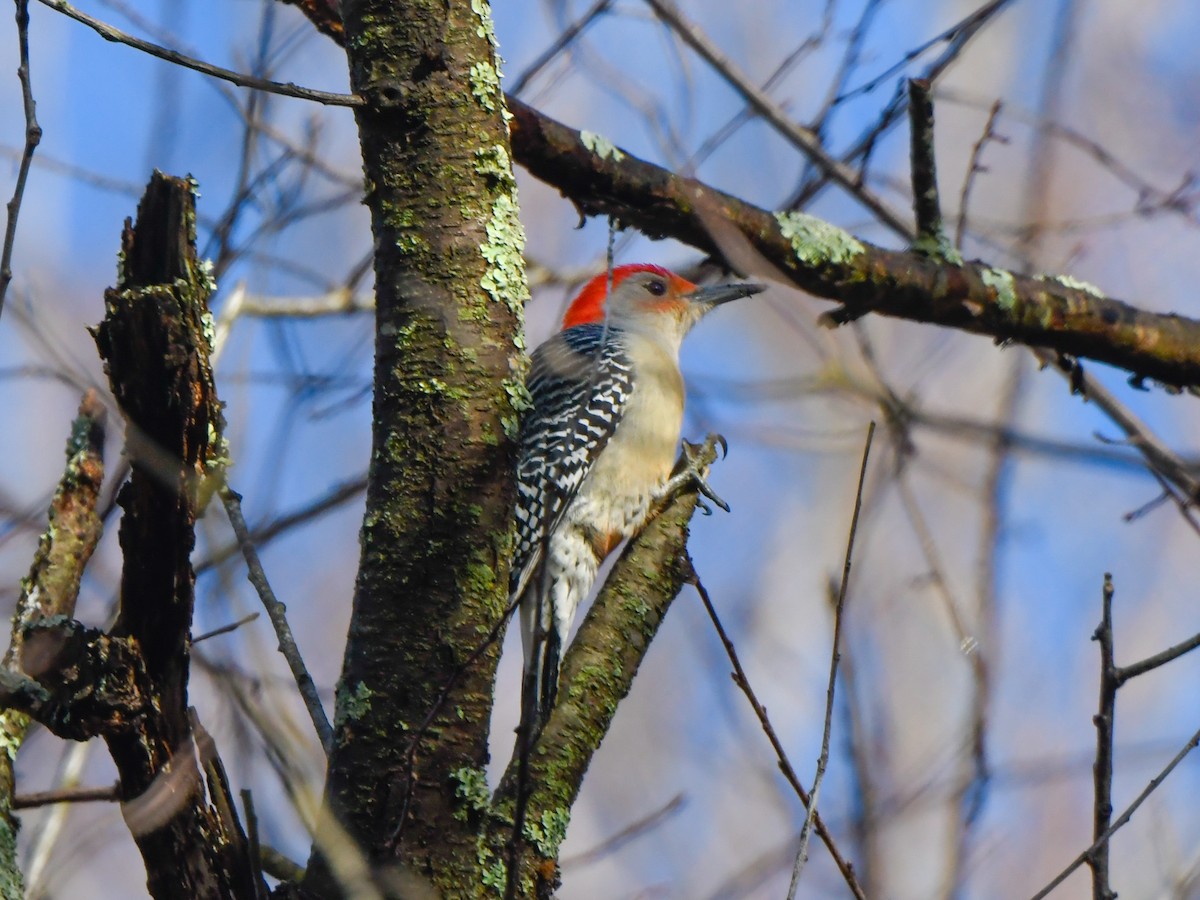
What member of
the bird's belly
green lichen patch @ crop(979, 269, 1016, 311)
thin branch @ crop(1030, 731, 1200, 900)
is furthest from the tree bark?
the bird's belly

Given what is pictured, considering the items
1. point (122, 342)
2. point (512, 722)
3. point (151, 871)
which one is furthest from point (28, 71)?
point (512, 722)

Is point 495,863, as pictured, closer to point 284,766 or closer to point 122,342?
point 284,766

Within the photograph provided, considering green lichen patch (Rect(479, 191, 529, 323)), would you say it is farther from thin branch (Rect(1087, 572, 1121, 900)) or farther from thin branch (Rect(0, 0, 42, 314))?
thin branch (Rect(1087, 572, 1121, 900))

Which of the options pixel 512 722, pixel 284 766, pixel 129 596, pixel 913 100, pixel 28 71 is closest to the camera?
pixel 284 766

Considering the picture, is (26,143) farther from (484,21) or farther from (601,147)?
(601,147)

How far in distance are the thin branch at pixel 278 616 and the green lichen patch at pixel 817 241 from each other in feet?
6.70

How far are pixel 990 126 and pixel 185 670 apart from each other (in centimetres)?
316

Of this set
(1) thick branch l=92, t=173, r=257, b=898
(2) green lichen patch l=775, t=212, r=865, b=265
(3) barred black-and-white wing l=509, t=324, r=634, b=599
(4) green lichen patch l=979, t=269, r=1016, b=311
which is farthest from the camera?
(3) barred black-and-white wing l=509, t=324, r=634, b=599

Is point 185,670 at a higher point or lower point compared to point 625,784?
lower

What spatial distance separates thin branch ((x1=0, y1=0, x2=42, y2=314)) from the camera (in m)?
1.82

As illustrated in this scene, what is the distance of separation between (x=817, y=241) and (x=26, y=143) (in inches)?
91.0

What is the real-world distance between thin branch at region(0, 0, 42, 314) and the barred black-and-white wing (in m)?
2.77

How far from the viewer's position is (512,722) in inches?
328

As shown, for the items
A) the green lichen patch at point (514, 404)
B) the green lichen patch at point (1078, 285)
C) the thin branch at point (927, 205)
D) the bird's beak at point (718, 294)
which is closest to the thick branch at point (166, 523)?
the green lichen patch at point (514, 404)
